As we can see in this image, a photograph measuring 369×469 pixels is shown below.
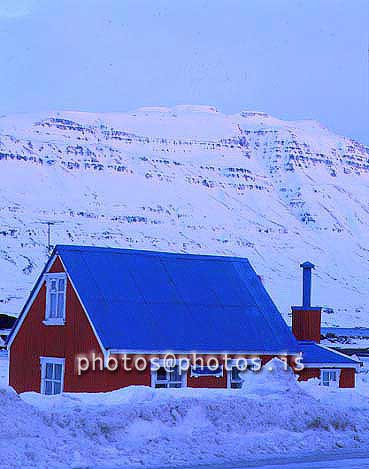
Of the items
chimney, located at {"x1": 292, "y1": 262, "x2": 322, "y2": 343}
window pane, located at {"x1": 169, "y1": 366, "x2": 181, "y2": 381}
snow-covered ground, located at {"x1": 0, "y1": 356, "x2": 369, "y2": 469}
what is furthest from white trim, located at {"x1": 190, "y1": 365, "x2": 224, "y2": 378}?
snow-covered ground, located at {"x1": 0, "y1": 356, "x2": 369, "y2": 469}

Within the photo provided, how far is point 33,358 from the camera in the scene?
27547 mm

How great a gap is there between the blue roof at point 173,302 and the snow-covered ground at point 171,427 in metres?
7.70

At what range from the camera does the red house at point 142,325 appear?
990 inches

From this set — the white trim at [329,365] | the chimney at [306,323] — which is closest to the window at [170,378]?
the white trim at [329,365]

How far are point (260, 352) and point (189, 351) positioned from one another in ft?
7.43

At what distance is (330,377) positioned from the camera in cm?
3047

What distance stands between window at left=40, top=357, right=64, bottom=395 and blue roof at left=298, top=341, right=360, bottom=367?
7205 mm

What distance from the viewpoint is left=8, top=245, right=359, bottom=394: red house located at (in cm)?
2516

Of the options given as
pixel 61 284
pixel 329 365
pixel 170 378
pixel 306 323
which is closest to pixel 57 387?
pixel 61 284

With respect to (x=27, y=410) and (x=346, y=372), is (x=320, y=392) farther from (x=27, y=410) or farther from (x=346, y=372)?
(x=346, y=372)

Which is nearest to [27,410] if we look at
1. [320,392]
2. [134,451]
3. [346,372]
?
[134,451]

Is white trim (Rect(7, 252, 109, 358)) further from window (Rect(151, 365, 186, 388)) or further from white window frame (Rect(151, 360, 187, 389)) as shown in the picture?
window (Rect(151, 365, 186, 388))

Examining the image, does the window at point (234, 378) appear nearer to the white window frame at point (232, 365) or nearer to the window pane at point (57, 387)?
the white window frame at point (232, 365)

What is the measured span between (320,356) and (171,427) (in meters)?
15.9
